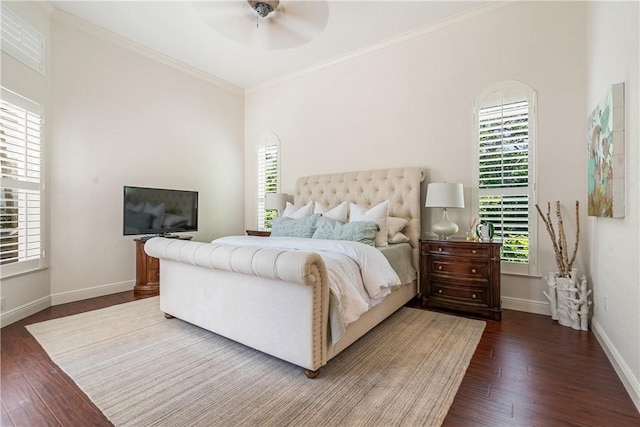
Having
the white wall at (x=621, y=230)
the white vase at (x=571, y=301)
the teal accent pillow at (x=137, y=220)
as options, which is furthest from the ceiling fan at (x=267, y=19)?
the white vase at (x=571, y=301)

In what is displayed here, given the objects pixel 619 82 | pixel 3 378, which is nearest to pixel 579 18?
pixel 619 82

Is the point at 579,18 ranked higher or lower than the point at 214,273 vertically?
higher

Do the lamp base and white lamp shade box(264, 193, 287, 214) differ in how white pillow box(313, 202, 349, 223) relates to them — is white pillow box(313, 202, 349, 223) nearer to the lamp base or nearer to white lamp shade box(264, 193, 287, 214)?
white lamp shade box(264, 193, 287, 214)

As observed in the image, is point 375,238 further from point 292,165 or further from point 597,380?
point 292,165

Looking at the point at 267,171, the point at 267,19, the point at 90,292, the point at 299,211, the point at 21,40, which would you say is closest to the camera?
the point at 267,19

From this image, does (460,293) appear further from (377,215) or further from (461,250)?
(377,215)

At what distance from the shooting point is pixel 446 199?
3295 mm

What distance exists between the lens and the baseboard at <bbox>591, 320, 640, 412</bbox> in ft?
5.66

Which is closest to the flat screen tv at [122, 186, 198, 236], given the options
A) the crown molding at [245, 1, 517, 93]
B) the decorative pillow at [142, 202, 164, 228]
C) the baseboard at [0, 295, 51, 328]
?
the decorative pillow at [142, 202, 164, 228]

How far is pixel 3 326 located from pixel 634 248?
5210mm

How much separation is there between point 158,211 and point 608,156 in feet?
16.3

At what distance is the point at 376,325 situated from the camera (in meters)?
2.81

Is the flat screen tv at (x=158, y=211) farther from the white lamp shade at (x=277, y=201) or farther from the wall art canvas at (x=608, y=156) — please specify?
the wall art canvas at (x=608, y=156)

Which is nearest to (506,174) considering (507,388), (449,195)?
(449,195)
